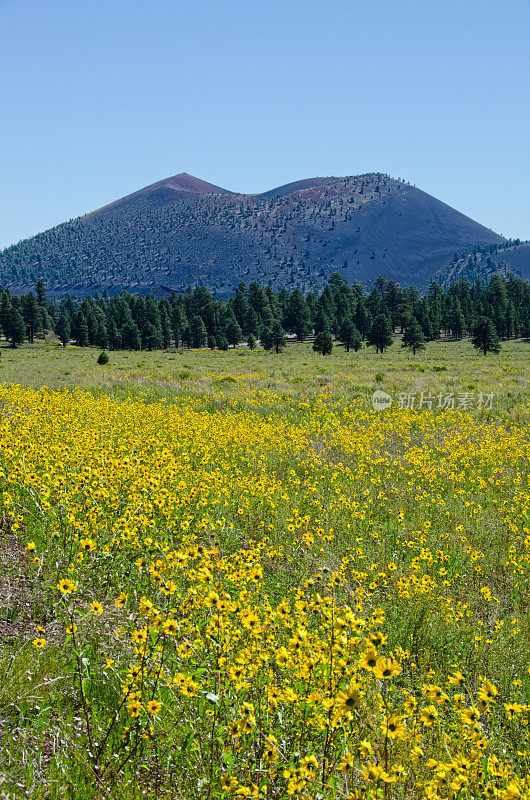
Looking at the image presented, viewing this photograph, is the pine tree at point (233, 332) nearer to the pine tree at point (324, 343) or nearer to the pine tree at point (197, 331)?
the pine tree at point (197, 331)

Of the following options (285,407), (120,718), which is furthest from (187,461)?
(285,407)

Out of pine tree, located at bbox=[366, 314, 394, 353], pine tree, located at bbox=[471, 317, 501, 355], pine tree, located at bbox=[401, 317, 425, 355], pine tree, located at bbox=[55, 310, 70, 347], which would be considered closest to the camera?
pine tree, located at bbox=[471, 317, 501, 355]

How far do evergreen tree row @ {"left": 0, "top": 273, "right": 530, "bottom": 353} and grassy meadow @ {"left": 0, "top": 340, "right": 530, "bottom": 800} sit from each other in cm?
6169

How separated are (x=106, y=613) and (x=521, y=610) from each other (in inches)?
159

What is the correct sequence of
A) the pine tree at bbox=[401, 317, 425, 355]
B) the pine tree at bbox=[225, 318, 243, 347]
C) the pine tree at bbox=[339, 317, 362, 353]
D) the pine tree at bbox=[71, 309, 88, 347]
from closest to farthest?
the pine tree at bbox=[401, 317, 425, 355]
the pine tree at bbox=[339, 317, 362, 353]
the pine tree at bbox=[225, 318, 243, 347]
the pine tree at bbox=[71, 309, 88, 347]

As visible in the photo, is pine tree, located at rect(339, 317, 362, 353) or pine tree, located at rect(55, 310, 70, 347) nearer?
pine tree, located at rect(339, 317, 362, 353)

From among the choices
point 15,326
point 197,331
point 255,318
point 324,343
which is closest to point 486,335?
point 324,343

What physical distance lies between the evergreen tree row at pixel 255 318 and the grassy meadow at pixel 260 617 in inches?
2429

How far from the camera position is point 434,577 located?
16.1ft

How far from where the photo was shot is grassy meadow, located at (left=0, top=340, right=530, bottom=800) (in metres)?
2.29

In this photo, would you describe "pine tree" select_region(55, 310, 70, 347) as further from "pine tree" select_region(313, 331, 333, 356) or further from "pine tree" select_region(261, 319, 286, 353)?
"pine tree" select_region(313, 331, 333, 356)

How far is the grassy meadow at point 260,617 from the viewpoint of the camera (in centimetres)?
229

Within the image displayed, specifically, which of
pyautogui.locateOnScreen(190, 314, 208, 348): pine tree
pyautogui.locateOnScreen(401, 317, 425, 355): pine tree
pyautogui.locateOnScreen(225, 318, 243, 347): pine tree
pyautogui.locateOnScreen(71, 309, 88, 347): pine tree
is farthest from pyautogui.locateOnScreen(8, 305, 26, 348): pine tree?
pyautogui.locateOnScreen(401, 317, 425, 355): pine tree

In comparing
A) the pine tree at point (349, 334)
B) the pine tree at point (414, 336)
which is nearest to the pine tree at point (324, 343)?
the pine tree at point (349, 334)
